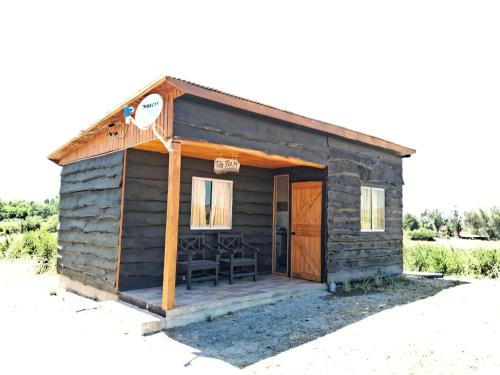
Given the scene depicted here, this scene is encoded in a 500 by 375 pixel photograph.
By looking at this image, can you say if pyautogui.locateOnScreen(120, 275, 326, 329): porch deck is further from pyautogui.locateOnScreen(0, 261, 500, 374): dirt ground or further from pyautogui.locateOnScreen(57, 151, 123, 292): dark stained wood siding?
pyautogui.locateOnScreen(57, 151, 123, 292): dark stained wood siding

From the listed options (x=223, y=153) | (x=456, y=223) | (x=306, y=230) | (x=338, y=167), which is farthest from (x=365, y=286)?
(x=456, y=223)

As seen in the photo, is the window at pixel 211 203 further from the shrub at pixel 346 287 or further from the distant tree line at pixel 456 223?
the distant tree line at pixel 456 223

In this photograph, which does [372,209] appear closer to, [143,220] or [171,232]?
[143,220]

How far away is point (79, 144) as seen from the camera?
7762 millimetres

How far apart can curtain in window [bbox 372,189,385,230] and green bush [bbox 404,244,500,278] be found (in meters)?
2.85

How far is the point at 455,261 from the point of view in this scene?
33.0ft

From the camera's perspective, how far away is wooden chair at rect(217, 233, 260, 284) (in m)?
6.95

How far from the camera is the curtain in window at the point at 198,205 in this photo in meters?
7.19

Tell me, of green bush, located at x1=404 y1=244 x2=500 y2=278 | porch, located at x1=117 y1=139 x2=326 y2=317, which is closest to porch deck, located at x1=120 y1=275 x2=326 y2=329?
porch, located at x1=117 y1=139 x2=326 y2=317

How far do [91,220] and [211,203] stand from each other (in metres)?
2.44

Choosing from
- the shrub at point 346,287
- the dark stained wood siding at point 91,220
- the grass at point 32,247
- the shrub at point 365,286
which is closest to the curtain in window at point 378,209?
the shrub at point 365,286

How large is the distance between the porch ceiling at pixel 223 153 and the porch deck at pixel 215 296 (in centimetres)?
239

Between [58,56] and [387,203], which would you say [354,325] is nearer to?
[387,203]

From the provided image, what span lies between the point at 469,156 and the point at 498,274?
377 feet
